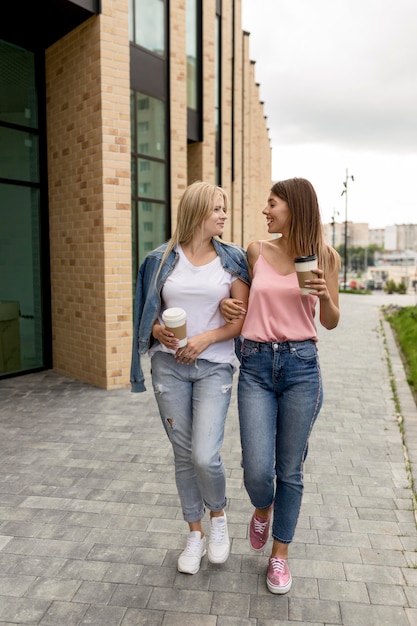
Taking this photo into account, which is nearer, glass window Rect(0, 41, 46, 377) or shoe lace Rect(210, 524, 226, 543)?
shoe lace Rect(210, 524, 226, 543)

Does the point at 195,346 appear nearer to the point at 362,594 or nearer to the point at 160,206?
the point at 362,594

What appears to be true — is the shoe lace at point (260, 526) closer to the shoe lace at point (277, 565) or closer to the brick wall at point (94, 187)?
the shoe lace at point (277, 565)

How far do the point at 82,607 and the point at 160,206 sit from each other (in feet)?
27.6

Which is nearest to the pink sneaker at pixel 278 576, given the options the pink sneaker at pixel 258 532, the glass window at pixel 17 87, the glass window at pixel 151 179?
the pink sneaker at pixel 258 532

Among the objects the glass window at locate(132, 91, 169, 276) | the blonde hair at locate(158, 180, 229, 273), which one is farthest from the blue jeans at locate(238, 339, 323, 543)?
the glass window at locate(132, 91, 169, 276)

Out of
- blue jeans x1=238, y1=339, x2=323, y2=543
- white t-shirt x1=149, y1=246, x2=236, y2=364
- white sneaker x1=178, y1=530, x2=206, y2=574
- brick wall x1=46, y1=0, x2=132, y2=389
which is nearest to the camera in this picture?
blue jeans x1=238, y1=339, x2=323, y2=543

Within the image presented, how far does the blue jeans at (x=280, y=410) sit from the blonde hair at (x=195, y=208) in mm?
646

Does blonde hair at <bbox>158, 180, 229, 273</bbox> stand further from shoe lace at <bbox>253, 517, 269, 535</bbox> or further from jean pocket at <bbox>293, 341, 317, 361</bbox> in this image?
shoe lace at <bbox>253, 517, 269, 535</bbox>

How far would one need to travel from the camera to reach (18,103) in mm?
7918

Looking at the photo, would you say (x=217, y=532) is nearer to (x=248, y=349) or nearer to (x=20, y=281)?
(x=248, y=349)

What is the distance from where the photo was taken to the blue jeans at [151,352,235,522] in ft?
9.51

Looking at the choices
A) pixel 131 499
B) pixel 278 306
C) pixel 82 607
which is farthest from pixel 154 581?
pixel 278 306

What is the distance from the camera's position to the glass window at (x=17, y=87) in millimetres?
7762

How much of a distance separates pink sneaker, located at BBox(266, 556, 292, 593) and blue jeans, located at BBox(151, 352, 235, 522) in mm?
430
